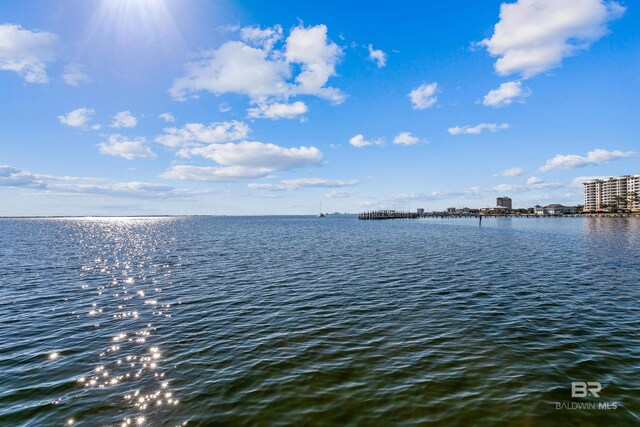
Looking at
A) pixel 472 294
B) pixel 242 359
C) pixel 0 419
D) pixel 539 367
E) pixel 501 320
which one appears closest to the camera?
pixel 0 419

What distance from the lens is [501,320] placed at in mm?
16406

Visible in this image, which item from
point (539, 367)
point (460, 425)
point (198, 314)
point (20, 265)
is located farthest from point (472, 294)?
point (20, 265)

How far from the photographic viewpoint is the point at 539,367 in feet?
37.6

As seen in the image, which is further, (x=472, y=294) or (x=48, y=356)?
(x=472, y=294)

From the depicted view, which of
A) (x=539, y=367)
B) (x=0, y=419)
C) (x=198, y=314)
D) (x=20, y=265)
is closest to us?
(x=0, y=419)

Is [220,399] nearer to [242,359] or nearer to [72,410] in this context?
[242,359]

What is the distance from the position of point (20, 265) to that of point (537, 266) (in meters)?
56.9

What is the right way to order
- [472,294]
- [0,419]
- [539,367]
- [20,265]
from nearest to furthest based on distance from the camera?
[0,419] → [539,367] → [472,294] → [20,265]

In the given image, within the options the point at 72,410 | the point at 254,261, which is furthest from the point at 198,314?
the point at 254,261

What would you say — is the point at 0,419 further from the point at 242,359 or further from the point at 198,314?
the point at 198,314

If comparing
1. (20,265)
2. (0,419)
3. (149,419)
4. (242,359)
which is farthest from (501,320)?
(20,265)

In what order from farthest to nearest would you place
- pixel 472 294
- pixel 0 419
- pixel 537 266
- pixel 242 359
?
pixel 537 266 → pixel 472 294 → pixel 242 359 → pixel 0 419

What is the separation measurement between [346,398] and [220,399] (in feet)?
12.7

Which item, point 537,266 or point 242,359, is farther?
point 537,266
